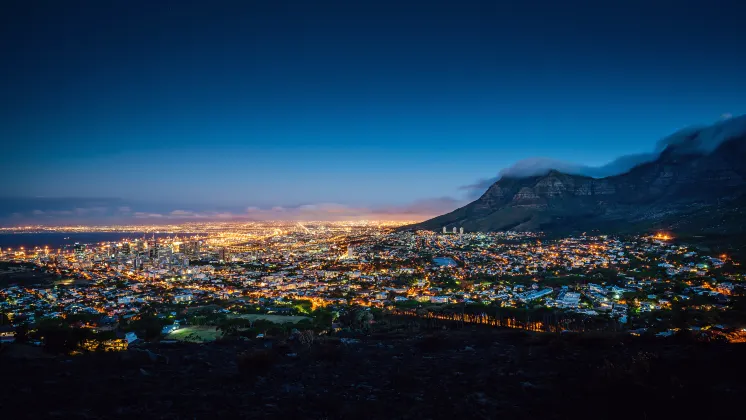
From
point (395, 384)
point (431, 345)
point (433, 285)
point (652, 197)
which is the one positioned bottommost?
point (433, 285)

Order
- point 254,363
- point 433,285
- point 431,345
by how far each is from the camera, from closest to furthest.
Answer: point 254,363, point 431,345, point 433,285

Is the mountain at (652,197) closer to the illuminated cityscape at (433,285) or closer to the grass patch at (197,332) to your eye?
the illuminated cityscape at (433,285)

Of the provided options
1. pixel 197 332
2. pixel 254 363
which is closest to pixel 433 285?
pixel 197 332

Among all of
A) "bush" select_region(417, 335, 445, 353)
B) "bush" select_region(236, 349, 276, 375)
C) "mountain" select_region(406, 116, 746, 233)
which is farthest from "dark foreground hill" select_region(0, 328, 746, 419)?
"mountain" select_region(406, 116, 746, 233)

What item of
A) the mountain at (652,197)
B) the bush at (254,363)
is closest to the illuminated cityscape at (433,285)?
the bush at (254,363)

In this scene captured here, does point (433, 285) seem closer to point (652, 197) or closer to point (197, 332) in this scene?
point (197, 332)

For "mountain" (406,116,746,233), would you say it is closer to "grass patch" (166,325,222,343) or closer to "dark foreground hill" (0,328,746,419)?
"dark foreground hill" (0,328,746,419)

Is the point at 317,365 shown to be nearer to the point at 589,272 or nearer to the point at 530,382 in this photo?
the point at 530,382
